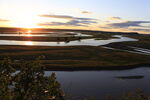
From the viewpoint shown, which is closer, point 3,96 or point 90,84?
point 3,96

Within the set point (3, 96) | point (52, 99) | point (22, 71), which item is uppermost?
point (22, 71)

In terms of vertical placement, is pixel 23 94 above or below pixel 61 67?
above

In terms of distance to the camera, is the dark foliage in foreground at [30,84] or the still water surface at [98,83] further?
the still water surface at [98,83]

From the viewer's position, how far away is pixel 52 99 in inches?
349

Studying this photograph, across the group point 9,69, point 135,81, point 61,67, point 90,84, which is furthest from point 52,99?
point 61,67

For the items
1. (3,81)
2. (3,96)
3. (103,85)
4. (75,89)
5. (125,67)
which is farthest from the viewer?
(125,67)

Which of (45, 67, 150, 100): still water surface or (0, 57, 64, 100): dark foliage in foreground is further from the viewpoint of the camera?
(45, 67, 150, 100): still water surface

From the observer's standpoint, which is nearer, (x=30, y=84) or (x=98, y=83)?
(x=30, y=84)

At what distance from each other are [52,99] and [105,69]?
113 ft

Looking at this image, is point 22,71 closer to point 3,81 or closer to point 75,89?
point 3,81

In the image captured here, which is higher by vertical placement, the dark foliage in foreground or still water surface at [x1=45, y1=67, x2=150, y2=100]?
the dark foliage in foreground

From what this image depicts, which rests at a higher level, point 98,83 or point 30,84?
Answer: point 30,84

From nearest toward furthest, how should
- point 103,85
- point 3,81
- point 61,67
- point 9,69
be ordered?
point 3,81, point 9,69, point 103,85, point 61,67

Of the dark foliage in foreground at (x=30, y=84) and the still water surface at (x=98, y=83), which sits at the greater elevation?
the dark foliage in foreground at (x=30, y=84)
